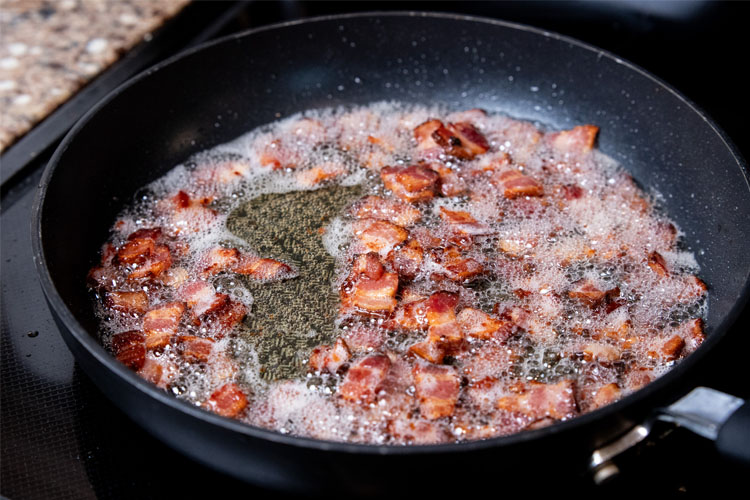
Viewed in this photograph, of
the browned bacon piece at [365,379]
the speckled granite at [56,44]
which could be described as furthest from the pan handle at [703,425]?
the speckled granite at [56,44]

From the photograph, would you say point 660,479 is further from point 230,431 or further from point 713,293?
point 230,431

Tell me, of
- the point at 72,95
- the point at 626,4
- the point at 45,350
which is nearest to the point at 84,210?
the point at 45,350

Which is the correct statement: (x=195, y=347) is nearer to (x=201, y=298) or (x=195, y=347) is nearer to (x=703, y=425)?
(x=201, y=298)

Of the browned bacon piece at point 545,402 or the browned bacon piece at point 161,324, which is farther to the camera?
the browned bacon piece at point 161,324

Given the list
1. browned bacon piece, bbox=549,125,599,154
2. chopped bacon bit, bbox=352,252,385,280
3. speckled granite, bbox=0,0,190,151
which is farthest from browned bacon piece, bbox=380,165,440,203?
speckled granite, bbox=0,0,190,151

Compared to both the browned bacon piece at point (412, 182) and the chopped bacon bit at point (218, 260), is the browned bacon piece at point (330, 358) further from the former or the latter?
the browned bacon piece at point (412, 182)

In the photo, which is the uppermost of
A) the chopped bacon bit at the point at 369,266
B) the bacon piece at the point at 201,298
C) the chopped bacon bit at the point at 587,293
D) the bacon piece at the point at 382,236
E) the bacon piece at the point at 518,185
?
the bacon piece at the point at 518,185

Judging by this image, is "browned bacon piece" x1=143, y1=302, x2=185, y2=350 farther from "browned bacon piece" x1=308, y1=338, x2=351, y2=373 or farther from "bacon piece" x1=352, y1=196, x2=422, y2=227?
"bacon piece" x1=352, y1=196, x2=422, y2=227
